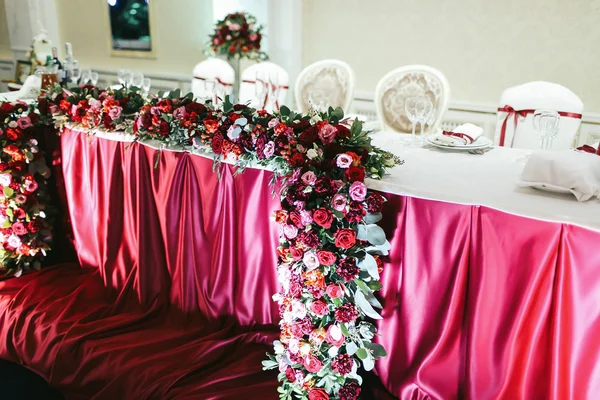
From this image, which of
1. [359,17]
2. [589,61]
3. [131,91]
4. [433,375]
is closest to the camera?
[433,375]

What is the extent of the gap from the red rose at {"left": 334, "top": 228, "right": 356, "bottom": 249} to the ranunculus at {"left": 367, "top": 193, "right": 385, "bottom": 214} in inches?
3.7

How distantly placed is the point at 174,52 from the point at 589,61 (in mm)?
3975

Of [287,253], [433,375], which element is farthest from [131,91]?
[433,375]

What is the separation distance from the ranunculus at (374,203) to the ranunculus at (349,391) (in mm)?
553

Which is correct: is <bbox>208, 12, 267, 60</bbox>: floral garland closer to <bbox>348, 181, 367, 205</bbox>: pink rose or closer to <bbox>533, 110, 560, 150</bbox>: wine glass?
<bbox>533, 110, 560, 150</bbox>: wine glass

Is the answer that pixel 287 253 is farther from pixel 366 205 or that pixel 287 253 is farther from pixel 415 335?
pixel 415 335

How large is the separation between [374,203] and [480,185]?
0.35m

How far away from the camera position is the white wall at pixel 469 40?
11.4 feet

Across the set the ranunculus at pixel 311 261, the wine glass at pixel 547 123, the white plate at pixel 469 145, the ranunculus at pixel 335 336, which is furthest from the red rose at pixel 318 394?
the wine glass at pixel 547 123

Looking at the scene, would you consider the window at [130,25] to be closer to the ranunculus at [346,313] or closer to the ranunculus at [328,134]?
the ranunculus at [328,134]

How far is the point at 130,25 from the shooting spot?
5629 millimetres

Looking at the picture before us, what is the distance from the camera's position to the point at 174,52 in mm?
5457

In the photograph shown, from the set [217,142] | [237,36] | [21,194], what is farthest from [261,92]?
[237,36]

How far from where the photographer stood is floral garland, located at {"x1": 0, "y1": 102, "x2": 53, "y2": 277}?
7.49 feet
